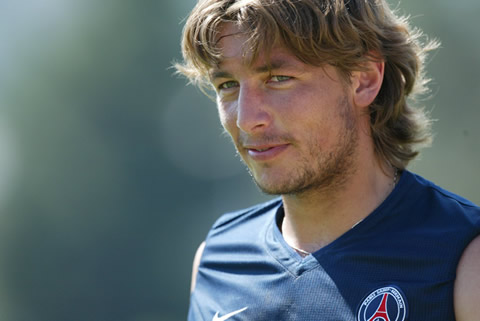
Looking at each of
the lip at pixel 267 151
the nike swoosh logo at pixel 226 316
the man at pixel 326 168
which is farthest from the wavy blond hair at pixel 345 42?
the nike swoosh logo at pixel 226 316

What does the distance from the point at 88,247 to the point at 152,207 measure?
1321 mm

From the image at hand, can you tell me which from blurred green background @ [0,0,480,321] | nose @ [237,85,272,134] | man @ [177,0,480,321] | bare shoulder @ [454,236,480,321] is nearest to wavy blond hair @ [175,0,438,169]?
man @ [177,0,480,321]

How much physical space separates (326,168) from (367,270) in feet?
1.39

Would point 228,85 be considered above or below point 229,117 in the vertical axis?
above

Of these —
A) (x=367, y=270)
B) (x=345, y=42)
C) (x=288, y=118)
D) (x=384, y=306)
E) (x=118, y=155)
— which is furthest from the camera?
(x=118, y=155)

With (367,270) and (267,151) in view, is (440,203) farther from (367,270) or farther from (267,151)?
(267,151)

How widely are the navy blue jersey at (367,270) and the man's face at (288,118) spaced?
265mm

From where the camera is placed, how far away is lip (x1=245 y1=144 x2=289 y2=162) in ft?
7.94

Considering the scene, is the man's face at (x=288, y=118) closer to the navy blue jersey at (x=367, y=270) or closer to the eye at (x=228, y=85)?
the eye at (x=228, y=85)

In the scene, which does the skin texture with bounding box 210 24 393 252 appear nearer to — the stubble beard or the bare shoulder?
the stubble beard

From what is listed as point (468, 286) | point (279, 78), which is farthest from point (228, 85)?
point (468, 286)

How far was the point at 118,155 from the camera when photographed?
1152 cm

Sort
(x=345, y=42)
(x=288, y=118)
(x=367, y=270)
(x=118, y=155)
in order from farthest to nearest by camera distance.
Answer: (x=118, y=155) → (x=345, y=42) → (x=288, y=118) → (x=367, y=270)

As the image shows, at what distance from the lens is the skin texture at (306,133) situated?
2.39 m
